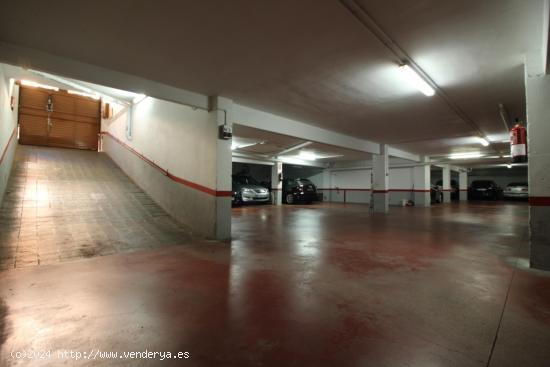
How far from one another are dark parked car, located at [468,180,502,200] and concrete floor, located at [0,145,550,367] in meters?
18.2

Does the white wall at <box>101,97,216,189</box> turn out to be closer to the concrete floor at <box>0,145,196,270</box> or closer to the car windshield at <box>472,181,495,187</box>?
the concrete floor at <box>0,145,196,270</box>

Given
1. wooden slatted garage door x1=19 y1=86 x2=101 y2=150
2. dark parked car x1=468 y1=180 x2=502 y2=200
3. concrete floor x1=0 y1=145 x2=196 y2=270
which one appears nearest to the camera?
concrete floor x1=0 y1=145 x2=196 y2=270

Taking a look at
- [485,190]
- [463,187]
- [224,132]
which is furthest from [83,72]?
[485,190]

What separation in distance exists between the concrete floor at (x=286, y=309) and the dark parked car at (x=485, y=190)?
59.7 feet

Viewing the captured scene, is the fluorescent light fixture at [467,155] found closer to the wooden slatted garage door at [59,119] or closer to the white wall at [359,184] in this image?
the white wall at [359,184]

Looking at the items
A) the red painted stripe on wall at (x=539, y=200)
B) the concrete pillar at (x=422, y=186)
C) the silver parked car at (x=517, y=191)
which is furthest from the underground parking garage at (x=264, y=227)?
the silver parked car at (x=517, y=191)

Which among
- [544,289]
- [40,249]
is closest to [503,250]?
[544,289]

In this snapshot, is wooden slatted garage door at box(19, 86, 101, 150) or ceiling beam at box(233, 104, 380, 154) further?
wooden slatted garage door at box(19, 86, 101, 150)

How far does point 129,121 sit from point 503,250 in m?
9.82

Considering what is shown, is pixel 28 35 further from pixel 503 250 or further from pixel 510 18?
pixel 503 250

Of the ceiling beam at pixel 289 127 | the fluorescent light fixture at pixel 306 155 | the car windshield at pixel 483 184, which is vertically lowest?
the car windshield at pixel 483 184

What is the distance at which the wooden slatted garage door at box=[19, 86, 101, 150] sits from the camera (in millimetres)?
9938

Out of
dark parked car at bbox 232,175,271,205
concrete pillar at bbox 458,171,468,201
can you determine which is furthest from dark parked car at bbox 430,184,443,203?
dark parked car at bbox 232,175,271,205

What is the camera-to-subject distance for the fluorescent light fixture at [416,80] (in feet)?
11.8
